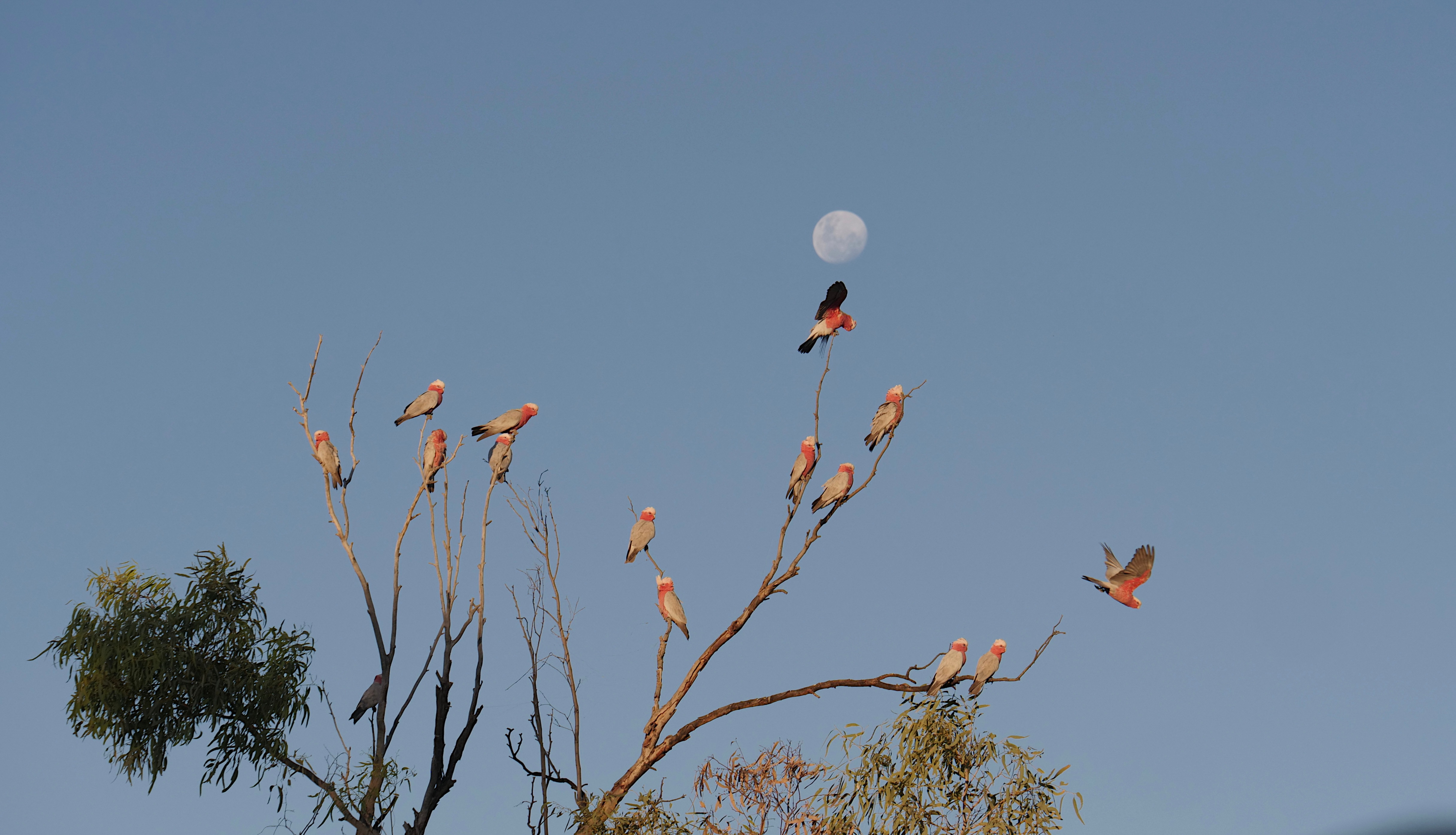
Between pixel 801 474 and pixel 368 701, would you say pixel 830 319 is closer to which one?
pixel 801 474

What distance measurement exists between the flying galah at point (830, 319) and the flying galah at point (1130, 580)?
3.55m

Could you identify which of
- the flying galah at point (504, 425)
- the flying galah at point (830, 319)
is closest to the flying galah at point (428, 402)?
the flying galah at point (504, 425)

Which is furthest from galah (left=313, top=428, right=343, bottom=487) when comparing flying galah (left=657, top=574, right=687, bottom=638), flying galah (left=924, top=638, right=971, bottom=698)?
→ flying galah (left=924, top=638, right=971, bottom=698)

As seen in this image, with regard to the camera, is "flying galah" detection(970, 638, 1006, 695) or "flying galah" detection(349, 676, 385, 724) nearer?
"flying galah" detection(970, 638, 1006, 695)

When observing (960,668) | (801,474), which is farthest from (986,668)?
(801,474)

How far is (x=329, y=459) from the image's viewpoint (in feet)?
34.2

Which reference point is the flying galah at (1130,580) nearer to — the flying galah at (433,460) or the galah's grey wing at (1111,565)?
the galah's grey wing at (1111,565)

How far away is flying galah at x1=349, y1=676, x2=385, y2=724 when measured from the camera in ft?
35.9

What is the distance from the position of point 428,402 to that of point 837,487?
462 centimetres

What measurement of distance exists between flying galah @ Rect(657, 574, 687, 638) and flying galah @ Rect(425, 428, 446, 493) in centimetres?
235

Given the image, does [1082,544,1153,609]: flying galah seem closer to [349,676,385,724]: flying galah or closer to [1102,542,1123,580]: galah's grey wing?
[1102,542,1123,580]: galah's grey wing

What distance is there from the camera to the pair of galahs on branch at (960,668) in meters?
9.00

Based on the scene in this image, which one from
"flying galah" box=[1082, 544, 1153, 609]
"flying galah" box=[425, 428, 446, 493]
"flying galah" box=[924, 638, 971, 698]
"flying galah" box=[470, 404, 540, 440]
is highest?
"flying galah" box=[470, 404, 540, 440]

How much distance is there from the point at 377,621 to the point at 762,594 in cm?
353
